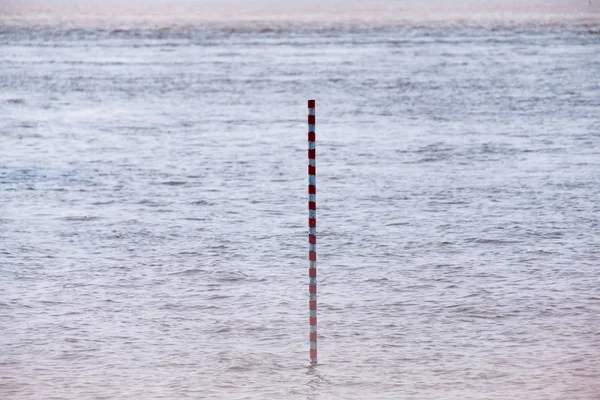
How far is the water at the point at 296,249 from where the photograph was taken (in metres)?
8.21

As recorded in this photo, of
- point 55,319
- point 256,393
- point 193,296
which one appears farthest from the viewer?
point 193,296

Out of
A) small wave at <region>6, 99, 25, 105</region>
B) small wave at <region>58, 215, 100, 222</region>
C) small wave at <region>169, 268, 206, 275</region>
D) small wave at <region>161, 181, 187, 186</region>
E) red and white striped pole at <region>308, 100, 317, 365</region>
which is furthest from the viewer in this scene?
small wave at <region>6, 99, 25, 105</region>

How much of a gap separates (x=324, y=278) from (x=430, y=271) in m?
0.92

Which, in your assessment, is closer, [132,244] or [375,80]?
[132,244]

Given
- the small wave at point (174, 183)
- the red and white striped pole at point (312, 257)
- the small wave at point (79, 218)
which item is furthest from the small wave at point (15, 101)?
the red and white striped pole at point (312, 257)

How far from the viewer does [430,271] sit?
1105 cm

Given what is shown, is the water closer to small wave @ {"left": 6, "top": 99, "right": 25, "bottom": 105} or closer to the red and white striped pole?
the red and white striped pole

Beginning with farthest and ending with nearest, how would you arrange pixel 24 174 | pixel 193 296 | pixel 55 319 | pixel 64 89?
pixel 64 89 → pixel 24 174 → pixel 193 296 → pixel 55 319

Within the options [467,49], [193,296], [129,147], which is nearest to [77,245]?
[193,296]

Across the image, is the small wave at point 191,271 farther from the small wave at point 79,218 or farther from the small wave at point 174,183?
the small wave at point 174,183

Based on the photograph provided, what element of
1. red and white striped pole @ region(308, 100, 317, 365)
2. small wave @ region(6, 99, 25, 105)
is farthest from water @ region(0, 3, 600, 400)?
small wave @ region(6, 99, 25, 105)

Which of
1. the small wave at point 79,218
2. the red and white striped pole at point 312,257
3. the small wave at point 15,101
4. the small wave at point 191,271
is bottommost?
the small wave at point 15,101

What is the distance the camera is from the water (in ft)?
26.9

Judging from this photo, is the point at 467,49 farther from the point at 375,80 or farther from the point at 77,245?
the point at 77,245
